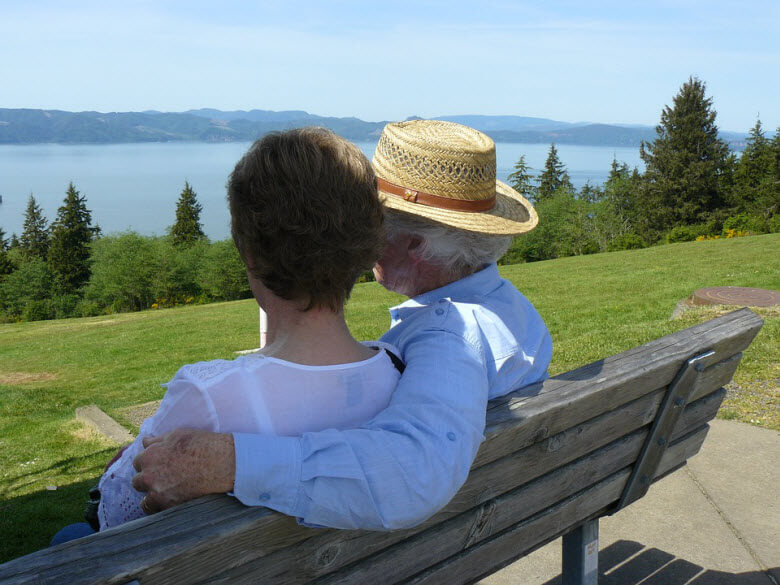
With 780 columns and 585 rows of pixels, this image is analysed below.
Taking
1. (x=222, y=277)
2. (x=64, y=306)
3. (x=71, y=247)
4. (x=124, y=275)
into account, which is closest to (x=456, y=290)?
(x=222, y=277)

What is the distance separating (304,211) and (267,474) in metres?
0.53

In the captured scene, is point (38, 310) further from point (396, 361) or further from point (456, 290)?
point (396, 361)

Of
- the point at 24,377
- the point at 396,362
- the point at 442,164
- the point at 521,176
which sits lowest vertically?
the point at 24,377

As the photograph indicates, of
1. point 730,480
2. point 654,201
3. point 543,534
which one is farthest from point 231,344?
point 654,201

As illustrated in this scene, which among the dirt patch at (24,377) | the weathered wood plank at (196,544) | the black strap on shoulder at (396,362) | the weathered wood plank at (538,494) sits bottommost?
the dirt patch at (24,377)

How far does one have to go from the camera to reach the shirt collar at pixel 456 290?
85.5 inches

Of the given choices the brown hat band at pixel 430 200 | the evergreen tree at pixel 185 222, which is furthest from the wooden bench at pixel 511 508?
the evergreen tree at pixel 185 222

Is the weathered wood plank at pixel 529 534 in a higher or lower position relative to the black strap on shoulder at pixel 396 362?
lower

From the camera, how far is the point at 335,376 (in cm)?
157

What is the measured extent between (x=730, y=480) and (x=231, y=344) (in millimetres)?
10685

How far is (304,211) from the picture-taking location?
1.47 metres

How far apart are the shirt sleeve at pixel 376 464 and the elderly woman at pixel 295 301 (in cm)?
14

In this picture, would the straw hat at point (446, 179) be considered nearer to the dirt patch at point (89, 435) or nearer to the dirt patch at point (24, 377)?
the dirt patch at point (89, 435)

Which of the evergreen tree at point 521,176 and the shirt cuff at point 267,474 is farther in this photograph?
the evergreen tree at point 521,176
